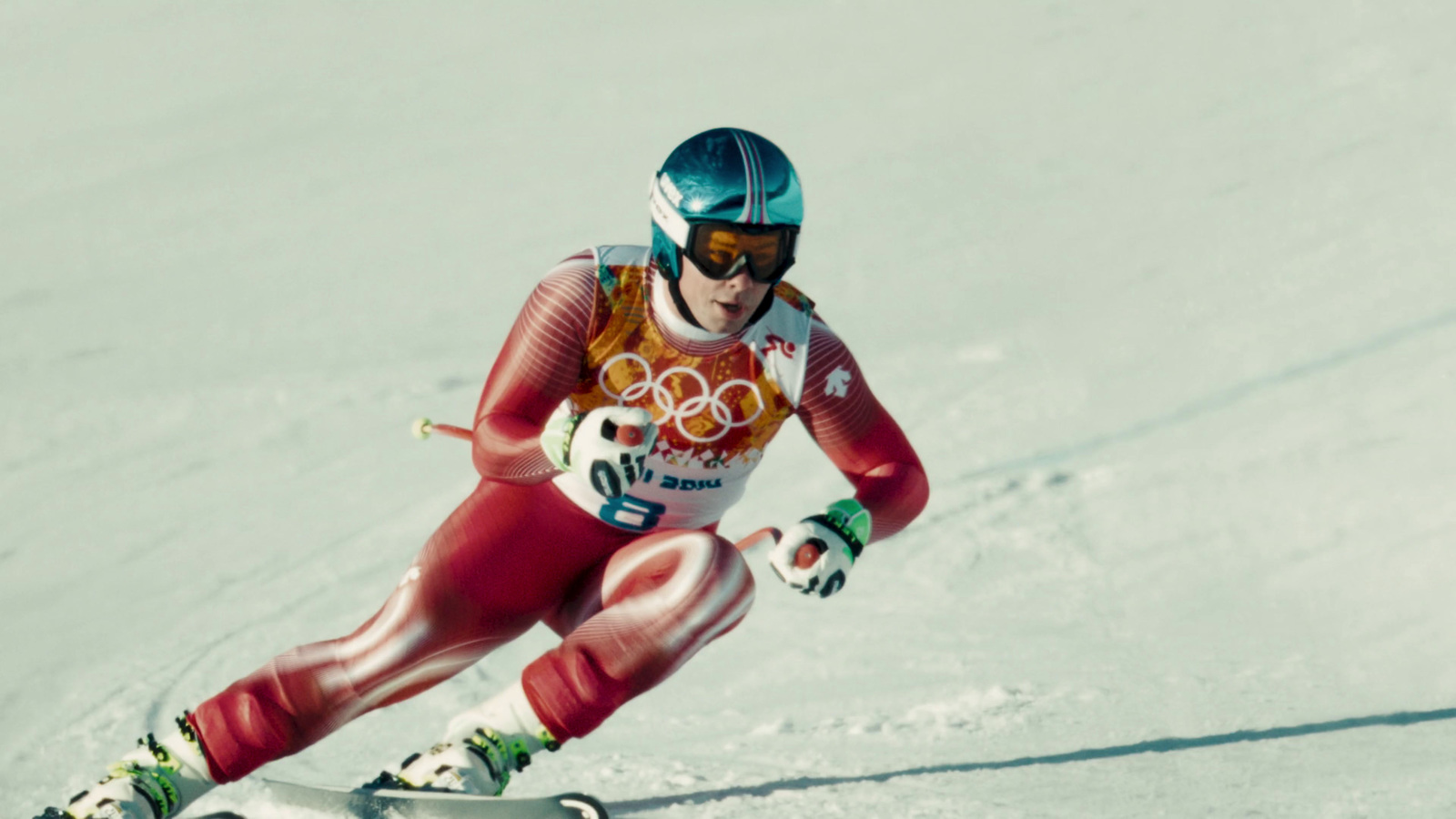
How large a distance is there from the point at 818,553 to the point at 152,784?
1.79m

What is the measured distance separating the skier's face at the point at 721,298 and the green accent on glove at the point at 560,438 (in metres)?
0.45

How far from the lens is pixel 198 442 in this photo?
763 centimetres

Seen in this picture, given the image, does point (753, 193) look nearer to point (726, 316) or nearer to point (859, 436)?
point (726, 316)

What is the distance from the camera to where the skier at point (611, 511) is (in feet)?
12.3

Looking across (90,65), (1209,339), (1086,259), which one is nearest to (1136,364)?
(1209,339)

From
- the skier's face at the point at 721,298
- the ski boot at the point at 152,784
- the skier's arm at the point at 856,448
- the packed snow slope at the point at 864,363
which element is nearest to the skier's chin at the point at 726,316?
the skier's face at the point at 721,298

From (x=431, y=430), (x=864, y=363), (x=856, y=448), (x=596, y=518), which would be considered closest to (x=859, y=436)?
(x=856, y=448)

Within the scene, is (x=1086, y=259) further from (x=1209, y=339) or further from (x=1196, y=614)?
(x=1196, y=614)

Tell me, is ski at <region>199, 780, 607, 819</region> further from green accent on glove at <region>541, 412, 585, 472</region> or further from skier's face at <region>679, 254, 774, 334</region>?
skier's face at <region>679, 254, 774, 334</region>

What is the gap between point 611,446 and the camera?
A: 135 inches

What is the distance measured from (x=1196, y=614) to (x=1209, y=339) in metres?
2.79

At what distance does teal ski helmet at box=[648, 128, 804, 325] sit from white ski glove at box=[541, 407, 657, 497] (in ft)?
1.58

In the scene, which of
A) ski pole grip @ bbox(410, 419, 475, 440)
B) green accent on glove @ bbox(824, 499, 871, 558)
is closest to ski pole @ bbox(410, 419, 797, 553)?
ski pole grip @ bbox(410, 419, 475, 440)

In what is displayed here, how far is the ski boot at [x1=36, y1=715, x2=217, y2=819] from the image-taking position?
3.95 meters
